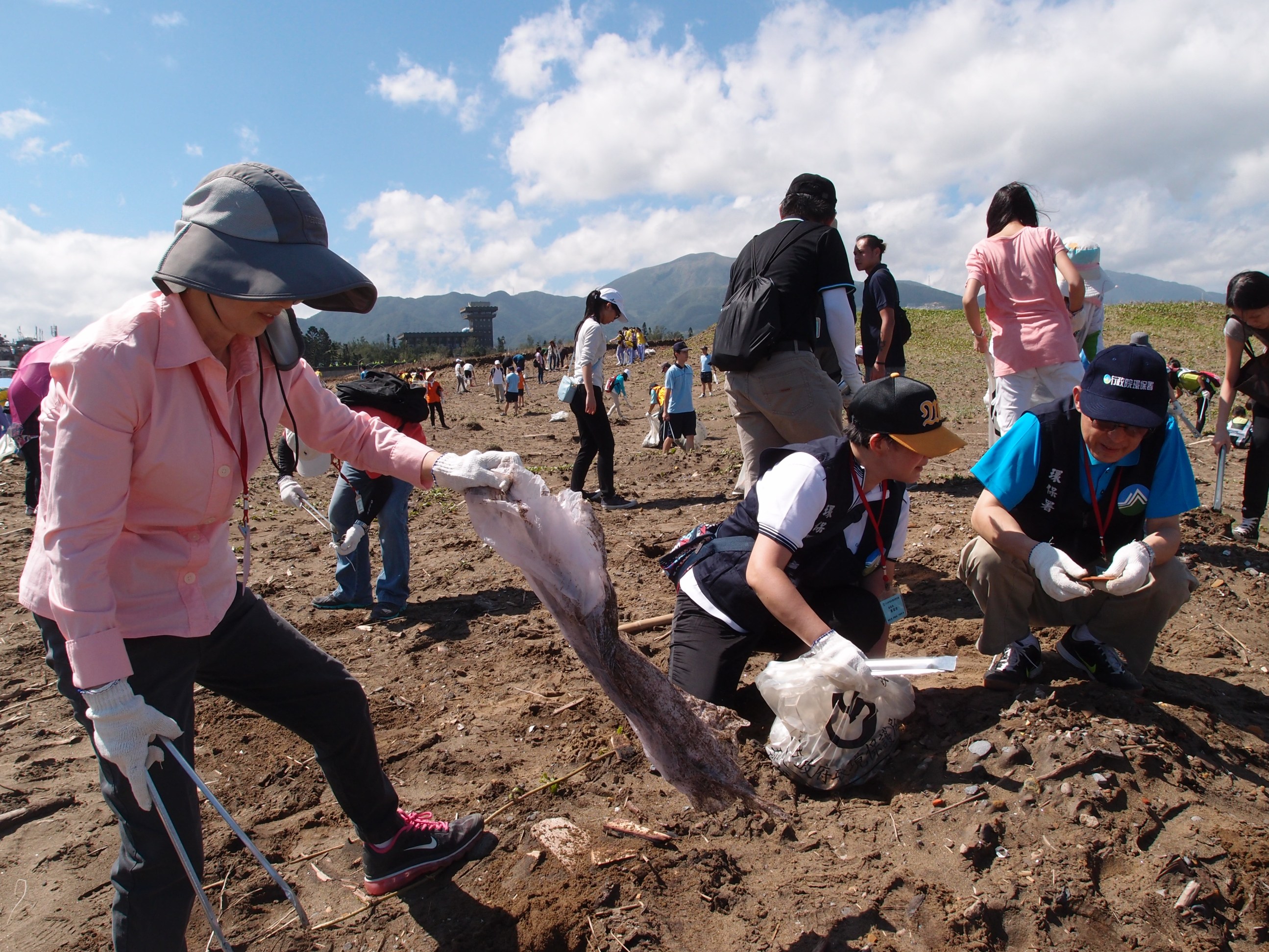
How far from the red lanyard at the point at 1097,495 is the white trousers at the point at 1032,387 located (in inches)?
42.2

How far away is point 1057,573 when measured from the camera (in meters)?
2.50

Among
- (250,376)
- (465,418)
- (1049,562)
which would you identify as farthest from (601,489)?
(465,418)

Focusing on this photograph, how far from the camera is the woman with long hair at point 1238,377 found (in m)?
4.25

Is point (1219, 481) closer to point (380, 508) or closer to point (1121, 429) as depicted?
point (1121, 429)

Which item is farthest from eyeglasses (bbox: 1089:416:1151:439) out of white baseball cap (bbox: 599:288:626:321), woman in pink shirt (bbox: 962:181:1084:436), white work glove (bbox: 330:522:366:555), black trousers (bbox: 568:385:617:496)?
white baseball cap (bbox: 599:288:626:321)

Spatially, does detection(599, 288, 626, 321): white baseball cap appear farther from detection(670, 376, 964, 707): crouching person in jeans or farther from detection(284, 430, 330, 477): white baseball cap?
detection(284, 430, 330, 477): white baseball cap

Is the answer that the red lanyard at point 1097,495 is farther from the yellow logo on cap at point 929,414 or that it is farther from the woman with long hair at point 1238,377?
the woman with long hair at point 1238,377

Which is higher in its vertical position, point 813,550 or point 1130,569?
point 813,550

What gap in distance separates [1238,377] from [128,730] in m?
5.64

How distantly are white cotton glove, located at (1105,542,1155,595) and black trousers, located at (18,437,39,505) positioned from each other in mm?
6708

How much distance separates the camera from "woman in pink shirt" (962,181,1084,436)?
12.6 ft

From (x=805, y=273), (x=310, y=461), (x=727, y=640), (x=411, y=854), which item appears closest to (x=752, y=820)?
(x=727, y=640)

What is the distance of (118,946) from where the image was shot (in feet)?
5.22

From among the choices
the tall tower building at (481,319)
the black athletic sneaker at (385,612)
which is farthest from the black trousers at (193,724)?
the tall tower building at (481,319)
